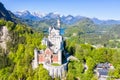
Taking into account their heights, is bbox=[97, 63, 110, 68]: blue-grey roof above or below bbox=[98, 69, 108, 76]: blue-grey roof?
above

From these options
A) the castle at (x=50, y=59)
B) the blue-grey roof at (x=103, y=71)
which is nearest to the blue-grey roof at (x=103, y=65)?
the blue-grey roof at (x=103, y=71)

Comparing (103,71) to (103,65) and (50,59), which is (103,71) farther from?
(50,59)

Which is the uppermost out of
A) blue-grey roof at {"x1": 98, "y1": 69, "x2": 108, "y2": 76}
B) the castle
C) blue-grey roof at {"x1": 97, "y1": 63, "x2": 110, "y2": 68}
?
the castle

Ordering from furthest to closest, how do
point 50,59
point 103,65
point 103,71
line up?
point 103,65 < point 103,71 < point 50,59

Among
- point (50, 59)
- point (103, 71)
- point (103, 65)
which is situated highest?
point (50, 59)

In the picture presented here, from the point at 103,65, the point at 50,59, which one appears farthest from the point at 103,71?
the point at 50,59

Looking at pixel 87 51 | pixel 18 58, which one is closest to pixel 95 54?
pixel 87 51

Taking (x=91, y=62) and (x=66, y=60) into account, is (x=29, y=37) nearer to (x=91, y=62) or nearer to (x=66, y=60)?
(x=66, y=60)

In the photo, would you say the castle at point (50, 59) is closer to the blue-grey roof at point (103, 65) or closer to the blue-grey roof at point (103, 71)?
the blue-grey roof at point (103, 71)

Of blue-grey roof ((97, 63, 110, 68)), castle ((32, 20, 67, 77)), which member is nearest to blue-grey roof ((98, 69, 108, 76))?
blue-grey roof ((97, 63, 110, 68))

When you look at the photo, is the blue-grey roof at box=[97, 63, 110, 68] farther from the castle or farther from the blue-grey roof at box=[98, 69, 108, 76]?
the castle

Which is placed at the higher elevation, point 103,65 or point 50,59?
point 50,59
